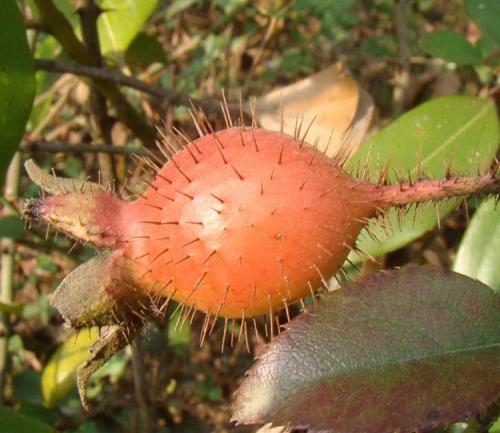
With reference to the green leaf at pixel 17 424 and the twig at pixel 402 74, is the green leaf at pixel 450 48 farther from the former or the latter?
the green leaf at pixel 17 424

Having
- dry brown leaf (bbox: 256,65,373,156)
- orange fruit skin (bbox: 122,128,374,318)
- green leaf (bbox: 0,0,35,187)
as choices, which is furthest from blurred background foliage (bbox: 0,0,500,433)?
orange fruit skin (bbox: 122,128,374,318)

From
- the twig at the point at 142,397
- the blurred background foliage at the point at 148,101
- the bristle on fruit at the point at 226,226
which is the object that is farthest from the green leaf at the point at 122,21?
the bristle on fruit at the point at 226,226

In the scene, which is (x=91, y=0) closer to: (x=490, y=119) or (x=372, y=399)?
(x=490, y=119)

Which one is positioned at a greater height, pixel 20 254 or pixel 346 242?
pixel 346 242

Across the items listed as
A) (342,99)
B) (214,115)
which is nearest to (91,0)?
(214,115)

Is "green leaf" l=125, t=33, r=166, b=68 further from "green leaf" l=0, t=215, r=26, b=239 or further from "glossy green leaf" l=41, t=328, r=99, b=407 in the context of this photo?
"glossy green leaf" l=41, t=328, r=99, b=407
